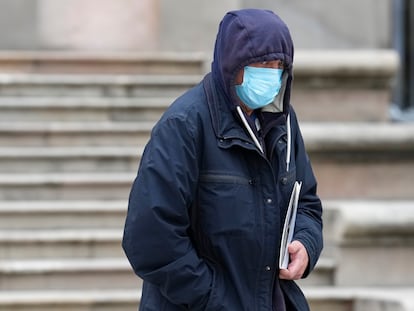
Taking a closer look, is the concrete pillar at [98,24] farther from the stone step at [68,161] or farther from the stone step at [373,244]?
the stone step at [373,244]

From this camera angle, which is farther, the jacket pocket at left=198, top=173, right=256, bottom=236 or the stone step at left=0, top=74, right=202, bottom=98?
the stone step at left=0, top=74, right=202, bottom=98

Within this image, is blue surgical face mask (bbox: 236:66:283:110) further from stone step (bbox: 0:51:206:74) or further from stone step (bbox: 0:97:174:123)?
stone step (bbox: 0:51:206:74)

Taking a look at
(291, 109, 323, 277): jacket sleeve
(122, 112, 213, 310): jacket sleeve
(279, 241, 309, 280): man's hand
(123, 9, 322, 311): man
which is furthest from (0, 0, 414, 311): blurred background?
(122, 112, 213, 310): jacket sleeve

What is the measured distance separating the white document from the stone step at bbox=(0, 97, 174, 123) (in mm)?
4096

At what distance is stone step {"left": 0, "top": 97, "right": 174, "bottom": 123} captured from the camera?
685 centimetres

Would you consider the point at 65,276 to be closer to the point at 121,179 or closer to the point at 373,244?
the point at 121,179

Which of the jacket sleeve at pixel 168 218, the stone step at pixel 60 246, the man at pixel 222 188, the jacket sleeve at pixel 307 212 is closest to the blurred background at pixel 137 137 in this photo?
the stone step at pixel 60 246

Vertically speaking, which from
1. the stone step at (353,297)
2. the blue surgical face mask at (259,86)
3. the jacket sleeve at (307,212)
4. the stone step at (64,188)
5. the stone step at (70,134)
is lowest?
the stone step at (353,297)

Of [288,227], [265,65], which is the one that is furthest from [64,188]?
[265,65]

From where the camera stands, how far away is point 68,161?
20.9 feet

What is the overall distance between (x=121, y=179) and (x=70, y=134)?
0.71m

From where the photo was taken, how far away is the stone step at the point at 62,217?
19.0ft

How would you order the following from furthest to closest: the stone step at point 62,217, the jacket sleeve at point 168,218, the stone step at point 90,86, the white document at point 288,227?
the stone step at point 90,86
the stone step at point 62,217
the white document at point 288,227
the jacket sleeve at point 168,218

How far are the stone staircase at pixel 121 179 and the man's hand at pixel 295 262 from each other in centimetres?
180
